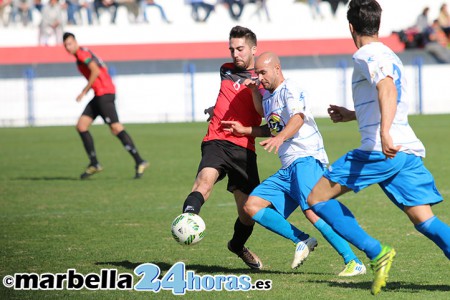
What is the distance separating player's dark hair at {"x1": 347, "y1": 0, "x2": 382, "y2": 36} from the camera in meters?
5.98

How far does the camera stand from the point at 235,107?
785cm

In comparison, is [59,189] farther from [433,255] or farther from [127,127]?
[127,127]

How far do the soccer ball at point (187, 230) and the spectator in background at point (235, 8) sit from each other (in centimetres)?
3467

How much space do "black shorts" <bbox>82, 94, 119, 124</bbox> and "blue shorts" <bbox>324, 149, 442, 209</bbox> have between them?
979cm

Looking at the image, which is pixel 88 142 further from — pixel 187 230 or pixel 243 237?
pixel 187 230

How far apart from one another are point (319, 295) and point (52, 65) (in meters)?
31.7

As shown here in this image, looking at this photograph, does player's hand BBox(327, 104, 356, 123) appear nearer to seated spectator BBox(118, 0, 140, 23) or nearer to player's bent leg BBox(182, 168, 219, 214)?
player's bent leg BBox(182, 168, 219, 214)

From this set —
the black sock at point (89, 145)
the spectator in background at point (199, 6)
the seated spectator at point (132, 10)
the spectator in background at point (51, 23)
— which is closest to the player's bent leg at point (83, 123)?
the black sock at point (89, 145)

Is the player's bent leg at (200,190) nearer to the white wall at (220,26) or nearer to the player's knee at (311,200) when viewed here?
the player's knee at (311,200)

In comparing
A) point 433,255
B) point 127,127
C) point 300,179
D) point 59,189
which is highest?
point 300,179

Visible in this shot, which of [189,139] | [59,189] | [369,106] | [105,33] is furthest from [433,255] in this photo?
[105,33]

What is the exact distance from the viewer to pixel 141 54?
37469 millimetres

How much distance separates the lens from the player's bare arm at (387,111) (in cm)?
576

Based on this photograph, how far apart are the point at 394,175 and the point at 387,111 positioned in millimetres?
534
